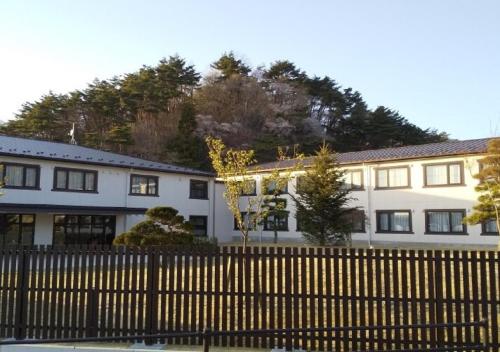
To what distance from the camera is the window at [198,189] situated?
32128mm

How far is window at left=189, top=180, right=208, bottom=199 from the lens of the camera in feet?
105

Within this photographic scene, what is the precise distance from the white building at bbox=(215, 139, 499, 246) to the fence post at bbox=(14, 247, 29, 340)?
22453 millimetres

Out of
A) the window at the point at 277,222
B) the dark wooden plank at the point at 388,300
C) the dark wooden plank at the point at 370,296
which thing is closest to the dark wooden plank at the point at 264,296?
the dark wooden plank at the point at 370,296

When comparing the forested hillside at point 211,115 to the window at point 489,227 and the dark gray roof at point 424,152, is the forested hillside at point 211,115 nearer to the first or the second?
the dark gray roof at point 424,152

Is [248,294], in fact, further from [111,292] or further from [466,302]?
[466,302]

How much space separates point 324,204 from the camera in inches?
1067

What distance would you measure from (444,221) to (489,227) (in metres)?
2.64

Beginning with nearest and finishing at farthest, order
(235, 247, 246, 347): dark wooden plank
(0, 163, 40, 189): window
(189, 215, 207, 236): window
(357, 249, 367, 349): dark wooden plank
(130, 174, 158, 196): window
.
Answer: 1. (357, 249, 367, 349): dark wooden plank
2. (235, 247, 246, 347): dark wooden plank
3. (0, 163, 40, 189): window
4. (130, 174, 158, 196): window
5. (189, 215, 207, 236): window

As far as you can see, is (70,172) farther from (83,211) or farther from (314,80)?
(314,80)

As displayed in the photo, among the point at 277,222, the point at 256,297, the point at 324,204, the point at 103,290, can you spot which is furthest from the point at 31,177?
the point at 256,297

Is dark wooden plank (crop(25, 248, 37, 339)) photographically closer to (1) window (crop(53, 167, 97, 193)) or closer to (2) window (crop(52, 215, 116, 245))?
(2) window (crop(52, 215, 116, 245))

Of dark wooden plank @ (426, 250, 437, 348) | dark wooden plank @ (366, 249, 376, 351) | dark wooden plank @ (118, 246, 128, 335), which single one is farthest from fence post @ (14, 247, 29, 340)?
dark wooden plank @ (426, 250, 437, 348)

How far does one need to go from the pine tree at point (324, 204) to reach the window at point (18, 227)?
15.1 meters

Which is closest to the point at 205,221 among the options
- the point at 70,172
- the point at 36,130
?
the point at 70,172
